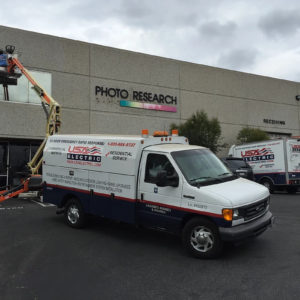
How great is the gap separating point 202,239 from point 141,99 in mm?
17049

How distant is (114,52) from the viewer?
2092 centimetres

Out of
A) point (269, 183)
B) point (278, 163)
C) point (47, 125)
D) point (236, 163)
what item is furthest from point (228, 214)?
point (269, 183)

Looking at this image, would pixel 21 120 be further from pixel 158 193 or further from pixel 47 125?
pixel 158 193

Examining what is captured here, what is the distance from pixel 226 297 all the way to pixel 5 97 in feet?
55.7

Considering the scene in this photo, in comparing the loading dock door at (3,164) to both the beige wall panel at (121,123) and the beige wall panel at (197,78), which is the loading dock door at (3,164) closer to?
the beige wall panel at (121,123)

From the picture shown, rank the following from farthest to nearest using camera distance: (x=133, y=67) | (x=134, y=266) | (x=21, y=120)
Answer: (x=133, y=67), (x=21, y=120), (x=134, y=266)

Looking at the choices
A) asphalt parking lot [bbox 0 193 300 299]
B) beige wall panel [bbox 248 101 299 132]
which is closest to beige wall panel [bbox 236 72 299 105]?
beige wall panel [bbox 248 101 299 132]

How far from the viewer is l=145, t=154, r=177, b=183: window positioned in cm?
620

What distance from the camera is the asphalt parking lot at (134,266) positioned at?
417cm

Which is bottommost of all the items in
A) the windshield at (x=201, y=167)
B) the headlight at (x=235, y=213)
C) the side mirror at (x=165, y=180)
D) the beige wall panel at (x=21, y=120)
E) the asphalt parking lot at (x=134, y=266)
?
the asphalt parking lot at (x=134, y=266)

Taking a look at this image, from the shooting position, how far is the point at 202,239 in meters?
5.49

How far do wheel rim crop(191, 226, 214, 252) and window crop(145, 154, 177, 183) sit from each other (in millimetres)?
A: 1208

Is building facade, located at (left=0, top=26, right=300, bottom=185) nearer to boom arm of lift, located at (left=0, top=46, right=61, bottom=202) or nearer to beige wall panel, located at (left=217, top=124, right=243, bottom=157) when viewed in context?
beige wall panel, located at (left=217, top=124, right=243, bottom=157)

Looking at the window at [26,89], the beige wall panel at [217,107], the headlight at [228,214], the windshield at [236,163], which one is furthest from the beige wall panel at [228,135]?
the headlight at [228,214]
